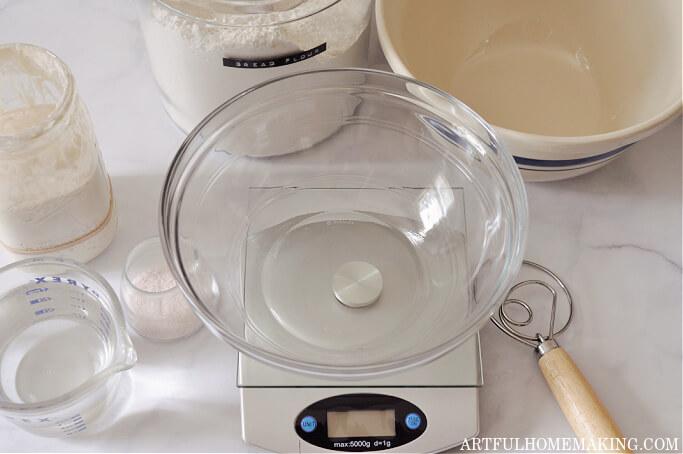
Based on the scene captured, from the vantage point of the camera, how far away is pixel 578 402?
0.72 m

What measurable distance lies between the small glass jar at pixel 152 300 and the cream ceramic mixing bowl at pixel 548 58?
1.18 feet

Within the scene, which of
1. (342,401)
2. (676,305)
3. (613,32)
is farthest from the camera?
(613,32)

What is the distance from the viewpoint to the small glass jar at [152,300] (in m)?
0.76

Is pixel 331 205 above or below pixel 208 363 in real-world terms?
above

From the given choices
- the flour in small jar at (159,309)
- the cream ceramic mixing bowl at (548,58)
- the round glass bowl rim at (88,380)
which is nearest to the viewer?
the round glass bowl rim at (88,380)

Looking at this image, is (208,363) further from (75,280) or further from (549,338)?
(549,338)

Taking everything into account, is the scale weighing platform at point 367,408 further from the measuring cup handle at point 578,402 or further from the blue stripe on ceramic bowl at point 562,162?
the blue stripe on ceramic bowl at point 562,162

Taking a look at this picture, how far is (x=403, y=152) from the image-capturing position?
0.79 m

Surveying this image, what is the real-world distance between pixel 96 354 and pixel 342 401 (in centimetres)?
26

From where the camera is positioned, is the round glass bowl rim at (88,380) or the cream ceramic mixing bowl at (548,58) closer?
the round glass bowl rim at (88,380)

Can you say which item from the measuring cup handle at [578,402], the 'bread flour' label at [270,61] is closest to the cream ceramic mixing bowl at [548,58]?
the 'bread flour' label at [270,61]

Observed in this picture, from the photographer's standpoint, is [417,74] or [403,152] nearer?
[403,152]

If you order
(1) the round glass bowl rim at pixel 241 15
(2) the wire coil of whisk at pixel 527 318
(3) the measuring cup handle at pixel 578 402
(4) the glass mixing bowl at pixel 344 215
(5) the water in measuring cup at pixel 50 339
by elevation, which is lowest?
(3) the measuring cup handle at pixel 578 402

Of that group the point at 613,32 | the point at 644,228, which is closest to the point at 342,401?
the point at 644,228
